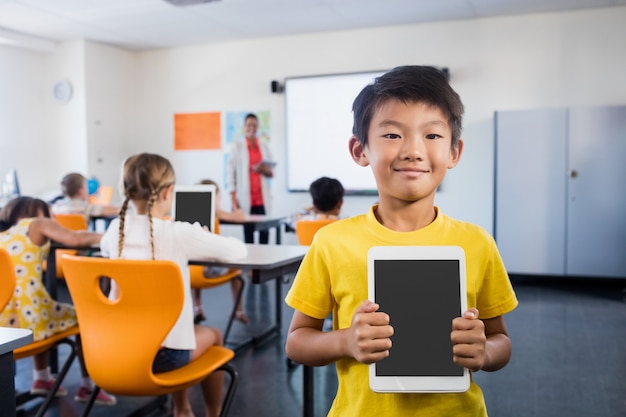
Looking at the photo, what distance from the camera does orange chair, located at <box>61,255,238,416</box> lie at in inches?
63.4

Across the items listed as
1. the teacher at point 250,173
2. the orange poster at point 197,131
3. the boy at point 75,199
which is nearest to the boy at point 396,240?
the boy at point 75,199

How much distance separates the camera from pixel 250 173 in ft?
17.2

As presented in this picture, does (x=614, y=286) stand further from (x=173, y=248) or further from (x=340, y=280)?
(x=340, y=280)

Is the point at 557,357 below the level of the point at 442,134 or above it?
below

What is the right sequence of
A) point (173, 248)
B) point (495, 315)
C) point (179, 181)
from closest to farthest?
1. point (495, 315)
2. point (173, 248)
3. point (179, 181)

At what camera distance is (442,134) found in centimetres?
89

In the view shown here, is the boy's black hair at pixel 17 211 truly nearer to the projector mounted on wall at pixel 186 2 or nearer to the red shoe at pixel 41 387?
the red shoe at pixel 41 387

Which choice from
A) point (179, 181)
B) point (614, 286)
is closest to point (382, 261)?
point (614, 286)

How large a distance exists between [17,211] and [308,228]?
56.3 inches

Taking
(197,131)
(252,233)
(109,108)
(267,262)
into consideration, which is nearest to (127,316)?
(267,262)

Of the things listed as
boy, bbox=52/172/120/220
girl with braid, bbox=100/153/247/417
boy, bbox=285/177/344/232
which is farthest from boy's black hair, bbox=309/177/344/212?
boy, bbox=52/172/120/220

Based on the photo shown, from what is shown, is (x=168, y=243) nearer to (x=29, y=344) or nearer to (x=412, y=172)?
(x=29, y=344)

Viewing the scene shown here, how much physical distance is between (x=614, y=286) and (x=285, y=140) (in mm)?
3596

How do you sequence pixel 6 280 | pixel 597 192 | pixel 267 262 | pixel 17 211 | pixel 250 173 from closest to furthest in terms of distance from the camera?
pixel 6 280 → pixel 267 262 → pixel 17 211 → pixel 597 192 → pixel 250 173
